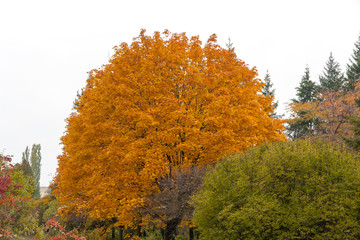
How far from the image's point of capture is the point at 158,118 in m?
17.8

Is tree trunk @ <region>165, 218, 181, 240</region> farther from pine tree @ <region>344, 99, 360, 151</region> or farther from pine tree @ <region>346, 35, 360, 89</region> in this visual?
pine tree @ <region>346, 35, 360, 89</region>

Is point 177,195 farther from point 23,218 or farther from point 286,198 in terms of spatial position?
point 23,218

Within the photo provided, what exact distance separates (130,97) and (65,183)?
865 centimetres

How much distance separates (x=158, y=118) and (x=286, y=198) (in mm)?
8145

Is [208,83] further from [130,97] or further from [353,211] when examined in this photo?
[353,211]

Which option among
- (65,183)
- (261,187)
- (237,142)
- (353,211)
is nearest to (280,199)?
(261,187)

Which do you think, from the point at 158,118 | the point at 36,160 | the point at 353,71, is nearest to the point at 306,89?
the point at 353,71

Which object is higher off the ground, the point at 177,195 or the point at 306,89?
the point at 306,89

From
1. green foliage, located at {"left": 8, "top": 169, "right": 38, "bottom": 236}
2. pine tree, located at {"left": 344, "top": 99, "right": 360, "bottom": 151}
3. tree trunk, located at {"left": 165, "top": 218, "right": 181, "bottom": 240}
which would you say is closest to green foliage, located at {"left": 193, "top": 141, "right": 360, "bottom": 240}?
tree trunk, located at {"left": 165, "top": 218, "right": 181, "bottom": 240}

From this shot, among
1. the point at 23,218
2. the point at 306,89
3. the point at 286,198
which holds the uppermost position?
the point at 306,89

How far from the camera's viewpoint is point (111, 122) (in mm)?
18297

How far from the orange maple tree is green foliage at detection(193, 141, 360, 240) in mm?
3117

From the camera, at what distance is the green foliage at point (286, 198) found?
1155 cm

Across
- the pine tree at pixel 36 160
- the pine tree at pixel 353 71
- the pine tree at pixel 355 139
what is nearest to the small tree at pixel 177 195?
the pine tree at pixel 355 139
